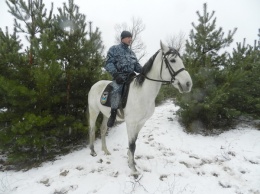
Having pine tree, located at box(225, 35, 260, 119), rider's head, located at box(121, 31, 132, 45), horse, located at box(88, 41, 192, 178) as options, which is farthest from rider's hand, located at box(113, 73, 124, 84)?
pine tree, located at box(225, 35, 260, 119)

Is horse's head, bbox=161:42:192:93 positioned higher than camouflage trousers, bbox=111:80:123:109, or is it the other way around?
horse's head, bbox=161:42:192:93

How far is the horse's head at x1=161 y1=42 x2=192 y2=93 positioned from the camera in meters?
2.87

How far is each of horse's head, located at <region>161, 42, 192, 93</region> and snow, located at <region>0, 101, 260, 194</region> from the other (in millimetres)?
1897

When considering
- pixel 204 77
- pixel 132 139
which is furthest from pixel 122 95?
pixel 204 77

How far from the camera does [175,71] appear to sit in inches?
118

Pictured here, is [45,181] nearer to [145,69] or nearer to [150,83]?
[150,83]

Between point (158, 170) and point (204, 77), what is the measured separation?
3.54 m

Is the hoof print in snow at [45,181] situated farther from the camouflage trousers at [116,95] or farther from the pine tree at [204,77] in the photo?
the pine tree at [204,77]

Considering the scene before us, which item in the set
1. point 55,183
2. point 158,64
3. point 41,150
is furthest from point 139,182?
point 41,150

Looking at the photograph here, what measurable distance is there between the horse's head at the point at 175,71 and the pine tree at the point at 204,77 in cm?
304

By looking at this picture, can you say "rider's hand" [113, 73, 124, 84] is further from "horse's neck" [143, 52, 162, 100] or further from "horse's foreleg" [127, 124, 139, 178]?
"horse's foreleg" [127, 124, 139, 178]

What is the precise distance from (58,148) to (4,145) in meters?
1.47

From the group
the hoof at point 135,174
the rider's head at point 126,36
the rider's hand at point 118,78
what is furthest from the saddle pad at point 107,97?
the hoof at point 135,174

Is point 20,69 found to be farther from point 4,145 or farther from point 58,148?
point 58,148
